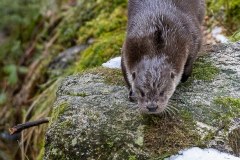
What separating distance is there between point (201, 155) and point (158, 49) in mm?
886

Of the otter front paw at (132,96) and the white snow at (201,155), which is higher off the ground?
the otter front paw at (132,96)

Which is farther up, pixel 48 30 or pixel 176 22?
pixel 176 22

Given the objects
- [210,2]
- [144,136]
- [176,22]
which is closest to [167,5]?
[176,22]

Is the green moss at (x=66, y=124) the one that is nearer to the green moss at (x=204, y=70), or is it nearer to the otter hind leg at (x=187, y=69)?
the otter hind leg at (x=187, y=69)

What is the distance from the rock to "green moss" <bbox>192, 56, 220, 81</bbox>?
0.03m

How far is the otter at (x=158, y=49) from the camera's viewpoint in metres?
3.73

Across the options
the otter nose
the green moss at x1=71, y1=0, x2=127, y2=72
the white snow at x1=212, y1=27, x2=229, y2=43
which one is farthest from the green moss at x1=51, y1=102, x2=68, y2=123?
the white snow at x1=212, y1=27, x2=229, y2=43

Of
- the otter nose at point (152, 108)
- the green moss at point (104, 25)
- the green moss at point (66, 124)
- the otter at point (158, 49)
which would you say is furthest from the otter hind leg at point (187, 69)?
the green moss at point (104, 25)

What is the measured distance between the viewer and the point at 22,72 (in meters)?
7.86

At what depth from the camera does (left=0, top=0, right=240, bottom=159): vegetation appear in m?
6.35

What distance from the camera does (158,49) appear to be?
13.0 feet

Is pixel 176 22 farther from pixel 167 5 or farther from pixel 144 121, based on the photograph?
pixel 144 121

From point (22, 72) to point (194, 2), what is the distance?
3.55m

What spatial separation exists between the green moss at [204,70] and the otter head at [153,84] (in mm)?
379
